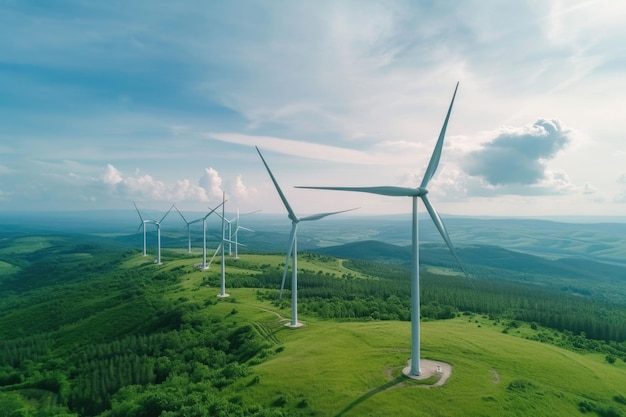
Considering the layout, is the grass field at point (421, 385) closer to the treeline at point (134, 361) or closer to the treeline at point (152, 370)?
the treeline at point (134, 361)

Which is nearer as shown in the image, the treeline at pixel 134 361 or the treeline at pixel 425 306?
the treeline at pixel 134 361

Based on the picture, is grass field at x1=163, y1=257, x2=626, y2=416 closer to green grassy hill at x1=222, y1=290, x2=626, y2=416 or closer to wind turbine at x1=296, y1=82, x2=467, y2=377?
green grassy hill at x1=222, y1=290, x2=626, y2=416

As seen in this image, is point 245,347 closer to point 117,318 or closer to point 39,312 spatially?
point 117,318

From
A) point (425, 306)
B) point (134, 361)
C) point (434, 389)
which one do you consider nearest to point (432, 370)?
point (434, 389)

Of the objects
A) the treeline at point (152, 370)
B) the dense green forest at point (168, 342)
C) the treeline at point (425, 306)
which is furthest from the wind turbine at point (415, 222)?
the treeline at point (425, 306)

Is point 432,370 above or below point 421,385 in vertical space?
below

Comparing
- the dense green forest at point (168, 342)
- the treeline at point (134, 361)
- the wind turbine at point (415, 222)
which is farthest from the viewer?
the dense green forest at point (168, 342)

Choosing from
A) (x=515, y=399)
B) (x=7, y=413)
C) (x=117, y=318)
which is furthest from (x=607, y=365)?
(x=117, y=318)

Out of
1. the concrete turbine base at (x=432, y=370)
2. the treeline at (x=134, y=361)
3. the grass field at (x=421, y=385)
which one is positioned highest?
the concrete turbine base at (x=432, y=370)

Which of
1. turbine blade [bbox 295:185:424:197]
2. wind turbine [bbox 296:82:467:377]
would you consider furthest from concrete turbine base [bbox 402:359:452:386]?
turbine blade [bbox 295:185:424:197]

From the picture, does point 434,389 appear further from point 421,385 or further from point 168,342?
point 168,342
